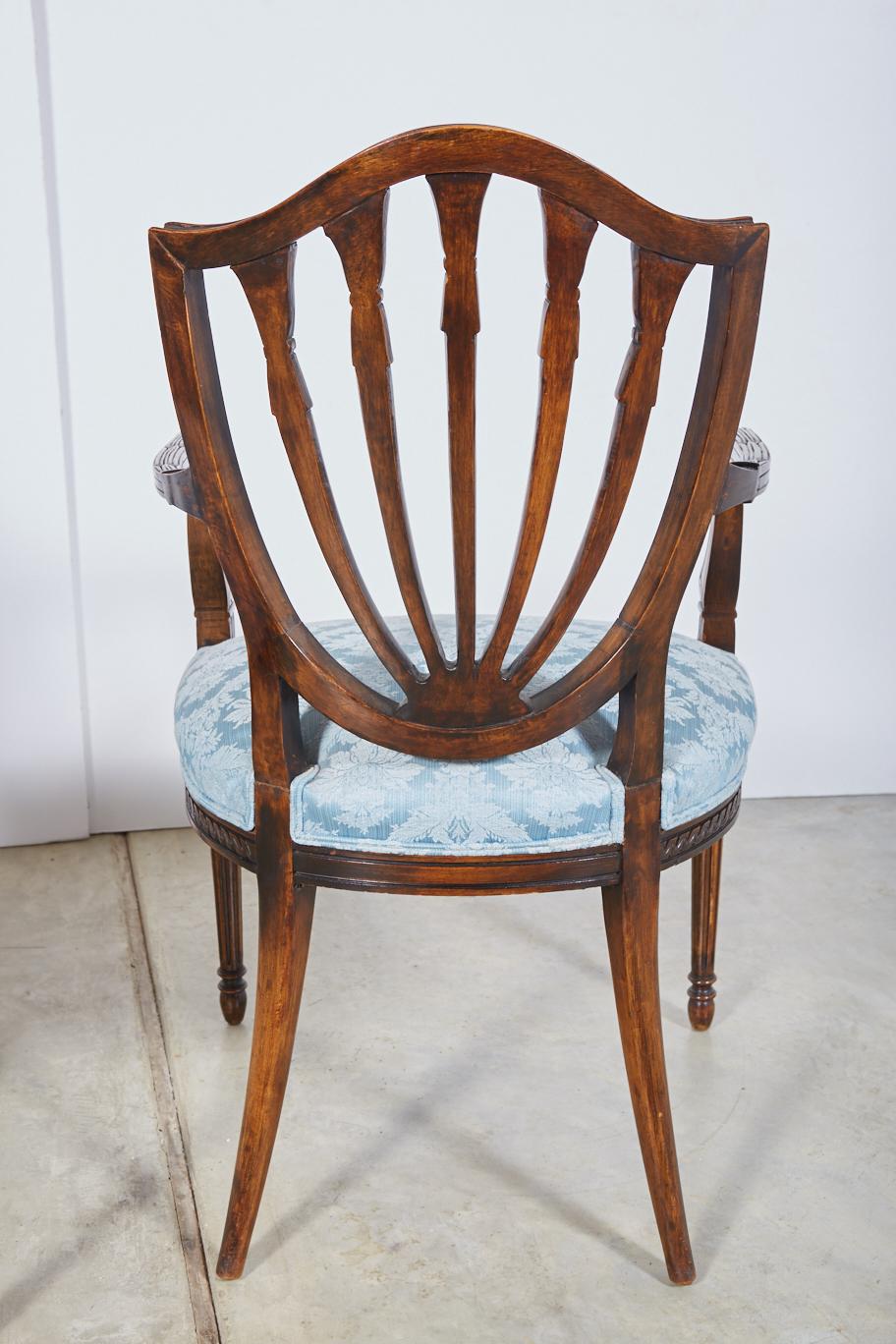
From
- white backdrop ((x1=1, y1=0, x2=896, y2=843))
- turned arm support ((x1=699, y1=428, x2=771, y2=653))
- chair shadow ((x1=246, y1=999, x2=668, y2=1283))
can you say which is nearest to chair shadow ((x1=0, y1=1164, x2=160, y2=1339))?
chair shadow ((x1=246, y1=999, x2=668, y2=1283))

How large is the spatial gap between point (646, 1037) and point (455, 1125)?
0.44m

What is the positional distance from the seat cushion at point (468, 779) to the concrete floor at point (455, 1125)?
509 millimetres

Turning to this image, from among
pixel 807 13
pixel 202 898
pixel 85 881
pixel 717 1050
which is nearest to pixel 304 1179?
pixel 717 1050

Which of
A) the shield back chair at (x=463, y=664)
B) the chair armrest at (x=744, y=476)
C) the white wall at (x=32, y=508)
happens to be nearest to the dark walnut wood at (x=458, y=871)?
the shield back chair at (x=463, y=664)

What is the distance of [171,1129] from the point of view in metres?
1.70

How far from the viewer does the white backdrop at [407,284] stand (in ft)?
7.52

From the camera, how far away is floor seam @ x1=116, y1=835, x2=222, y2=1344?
1412 millimetres

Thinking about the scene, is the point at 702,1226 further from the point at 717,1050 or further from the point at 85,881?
the point at 85,881

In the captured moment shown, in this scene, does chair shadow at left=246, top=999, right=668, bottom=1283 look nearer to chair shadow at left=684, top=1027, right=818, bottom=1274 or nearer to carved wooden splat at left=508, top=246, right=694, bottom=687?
chair shadow at left=684, top=1027, right=818, bottom=1274

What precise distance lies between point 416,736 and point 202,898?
1.18m

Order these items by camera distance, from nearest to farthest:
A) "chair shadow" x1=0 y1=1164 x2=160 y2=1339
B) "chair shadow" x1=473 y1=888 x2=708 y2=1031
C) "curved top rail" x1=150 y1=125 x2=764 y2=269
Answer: "curved top rail" x1=150 y1=125 x2=764 y2=269 < "chair shadow" x1=0 y1=1164 x2=160 y2=1339 < "chair shadow" x1=473 y1=888 x2=708 y2=1031

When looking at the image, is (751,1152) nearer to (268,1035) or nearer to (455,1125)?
(455,1125)

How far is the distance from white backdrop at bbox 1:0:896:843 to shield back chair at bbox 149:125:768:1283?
1.02 metres

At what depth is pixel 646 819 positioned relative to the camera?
1302 millimetres
